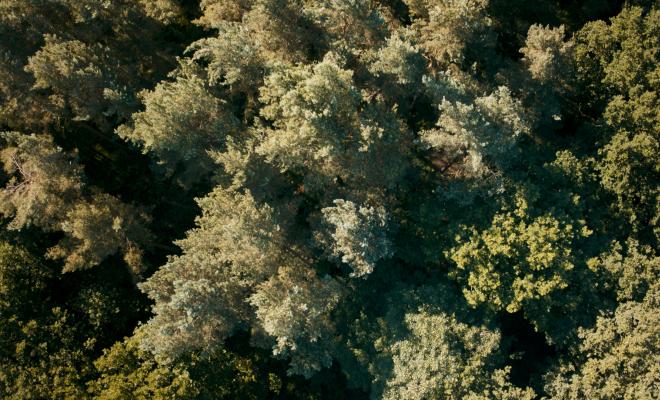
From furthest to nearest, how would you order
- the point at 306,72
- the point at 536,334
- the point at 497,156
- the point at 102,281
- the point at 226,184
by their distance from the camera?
the point at 536,334 < the point at 102,281 < the point at 226,184 < the point at 497,156 < the point at 306,72

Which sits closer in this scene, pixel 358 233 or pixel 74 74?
pixel 358 233

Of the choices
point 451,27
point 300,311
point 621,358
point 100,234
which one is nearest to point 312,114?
point 451,27

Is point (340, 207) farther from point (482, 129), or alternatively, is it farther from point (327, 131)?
point (482, 129)

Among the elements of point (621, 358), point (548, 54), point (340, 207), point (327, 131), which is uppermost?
point (548, 54)

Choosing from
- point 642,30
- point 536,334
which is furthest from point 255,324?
point 642,30

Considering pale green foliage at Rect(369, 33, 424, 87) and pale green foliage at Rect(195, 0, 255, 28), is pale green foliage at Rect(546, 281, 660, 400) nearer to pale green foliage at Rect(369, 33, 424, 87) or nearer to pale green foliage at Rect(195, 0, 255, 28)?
pale green foliage at Rect(369, 33, 424, 87)

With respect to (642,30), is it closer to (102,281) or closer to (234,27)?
(234,27)

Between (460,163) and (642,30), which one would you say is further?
(460,163)
